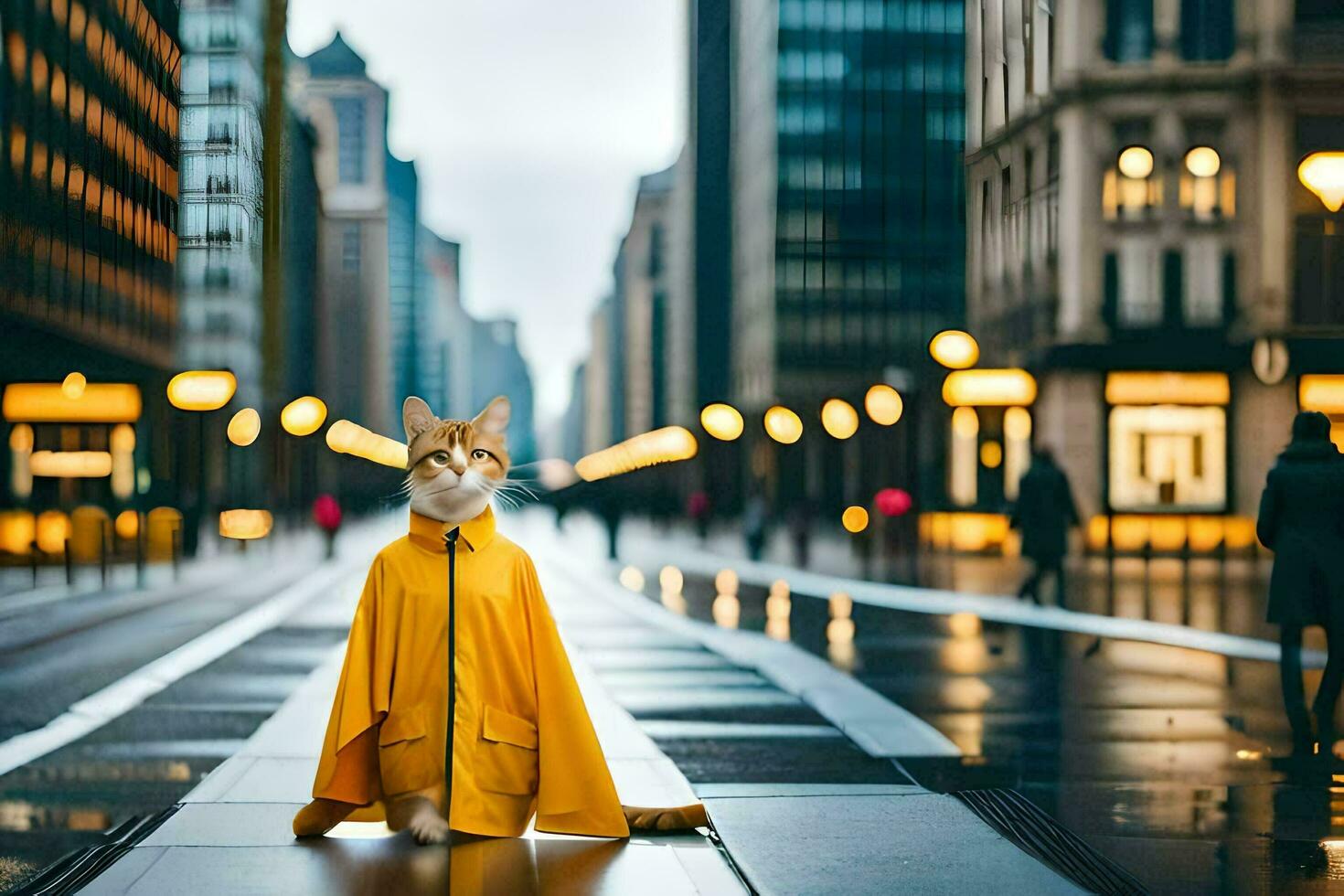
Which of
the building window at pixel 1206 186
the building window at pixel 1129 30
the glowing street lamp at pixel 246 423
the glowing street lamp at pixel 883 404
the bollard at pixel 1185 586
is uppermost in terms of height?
the building window at pixel 1129 30

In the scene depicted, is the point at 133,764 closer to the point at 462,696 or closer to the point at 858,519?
the point at 462,696

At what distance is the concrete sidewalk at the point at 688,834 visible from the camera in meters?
4.92

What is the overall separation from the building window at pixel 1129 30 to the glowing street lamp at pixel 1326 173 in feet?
33.4

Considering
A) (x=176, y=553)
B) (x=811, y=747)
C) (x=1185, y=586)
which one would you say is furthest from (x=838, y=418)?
(x=811, y=747)

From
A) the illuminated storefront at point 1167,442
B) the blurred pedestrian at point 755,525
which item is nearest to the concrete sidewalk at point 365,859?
the illuminated storefront at point 1167,442

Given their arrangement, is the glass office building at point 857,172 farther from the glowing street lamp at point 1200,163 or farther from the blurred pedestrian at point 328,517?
the blurred pedestrian at point 328,517

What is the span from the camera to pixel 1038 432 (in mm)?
27891

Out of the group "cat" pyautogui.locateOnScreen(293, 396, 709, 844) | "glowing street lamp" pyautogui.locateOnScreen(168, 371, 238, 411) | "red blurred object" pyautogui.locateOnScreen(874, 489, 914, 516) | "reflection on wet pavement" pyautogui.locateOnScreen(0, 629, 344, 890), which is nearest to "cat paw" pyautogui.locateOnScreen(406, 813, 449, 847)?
"cat" pyautogui.locateOnScreen(293, 396, 709, 844)

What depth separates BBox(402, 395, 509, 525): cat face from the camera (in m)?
4.84

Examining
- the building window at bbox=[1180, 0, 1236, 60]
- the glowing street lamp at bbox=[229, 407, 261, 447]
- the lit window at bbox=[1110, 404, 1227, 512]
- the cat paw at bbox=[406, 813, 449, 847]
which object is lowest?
the cat paw at bbox=[406, 813, 449, 847]

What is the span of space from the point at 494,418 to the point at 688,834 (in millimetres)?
1909

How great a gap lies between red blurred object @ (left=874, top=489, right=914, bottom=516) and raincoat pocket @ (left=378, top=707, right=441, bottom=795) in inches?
887

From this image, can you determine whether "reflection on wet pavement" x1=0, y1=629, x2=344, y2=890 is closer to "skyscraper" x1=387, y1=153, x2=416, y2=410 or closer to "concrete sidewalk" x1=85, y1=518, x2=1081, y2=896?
"concrete sidewalk" x1=85, y1=518, x2=1081, y2=896

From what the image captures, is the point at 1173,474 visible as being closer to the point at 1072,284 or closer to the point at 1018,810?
the point at 1072,284
